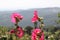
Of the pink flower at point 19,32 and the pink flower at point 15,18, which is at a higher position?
the pink flower at point 15,18

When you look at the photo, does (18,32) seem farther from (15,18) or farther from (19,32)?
(15,18)

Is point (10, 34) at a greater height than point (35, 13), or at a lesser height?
lesser

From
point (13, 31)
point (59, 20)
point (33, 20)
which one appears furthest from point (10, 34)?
point (59, 20)

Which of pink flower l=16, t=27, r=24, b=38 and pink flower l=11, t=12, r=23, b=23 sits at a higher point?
pink flower l=11, t=12, r=23, b=23

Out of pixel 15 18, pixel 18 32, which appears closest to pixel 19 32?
pixel 18 32

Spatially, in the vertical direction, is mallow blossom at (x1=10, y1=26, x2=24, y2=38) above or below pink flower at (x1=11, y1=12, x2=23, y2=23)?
below

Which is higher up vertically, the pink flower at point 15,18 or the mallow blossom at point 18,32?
the pink flower at point 15,18

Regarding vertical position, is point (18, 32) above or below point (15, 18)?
below

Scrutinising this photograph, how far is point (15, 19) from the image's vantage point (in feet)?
7.50

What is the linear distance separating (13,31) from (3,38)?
11 cm

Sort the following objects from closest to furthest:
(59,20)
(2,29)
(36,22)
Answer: (36,22) → (2,29) → (59,20)

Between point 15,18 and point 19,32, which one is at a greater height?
point 15,18

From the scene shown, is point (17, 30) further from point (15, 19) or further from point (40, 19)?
point (40, 19)

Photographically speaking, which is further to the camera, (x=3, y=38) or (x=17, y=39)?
(x=17, y=39)
